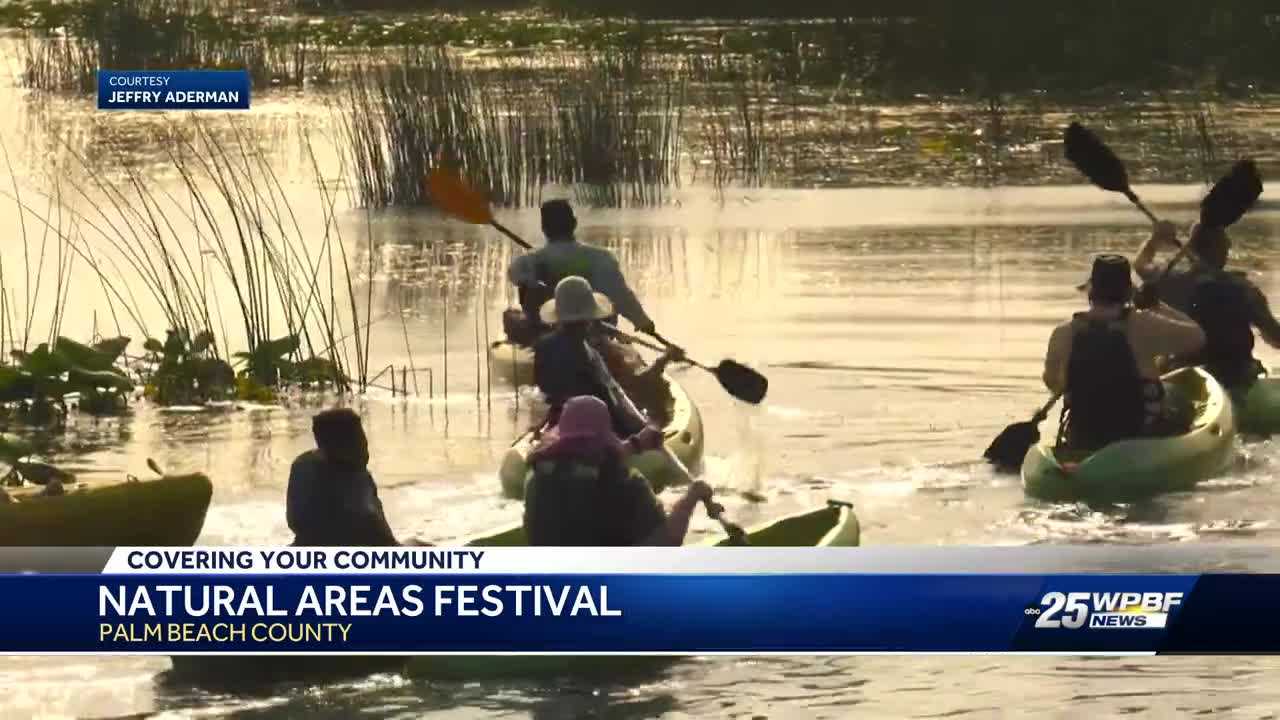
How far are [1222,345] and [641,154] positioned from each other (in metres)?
9.43

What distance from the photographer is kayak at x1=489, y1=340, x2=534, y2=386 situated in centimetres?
1466

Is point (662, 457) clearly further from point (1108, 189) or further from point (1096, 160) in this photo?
point (1096, 160)

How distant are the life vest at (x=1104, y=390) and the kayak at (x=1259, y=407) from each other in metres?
1.50

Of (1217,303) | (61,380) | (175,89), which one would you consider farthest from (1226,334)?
(175,89)

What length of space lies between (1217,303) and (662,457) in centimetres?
304

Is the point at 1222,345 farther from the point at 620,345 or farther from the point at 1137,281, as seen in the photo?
the point at 1137,281

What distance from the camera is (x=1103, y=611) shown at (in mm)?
7703

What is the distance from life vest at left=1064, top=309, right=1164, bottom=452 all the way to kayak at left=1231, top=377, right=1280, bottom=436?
150 cm

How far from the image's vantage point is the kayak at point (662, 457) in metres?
12.0

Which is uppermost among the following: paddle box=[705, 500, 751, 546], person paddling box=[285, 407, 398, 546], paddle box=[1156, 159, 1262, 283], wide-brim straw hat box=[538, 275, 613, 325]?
paddle box=[1156, 159, 1262, 283]

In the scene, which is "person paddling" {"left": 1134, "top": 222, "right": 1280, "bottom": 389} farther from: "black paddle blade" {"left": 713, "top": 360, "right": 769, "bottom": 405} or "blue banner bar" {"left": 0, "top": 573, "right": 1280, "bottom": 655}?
"blue banner bar" {"left": 0, "top": 573, "right": 1280, "bottom": 655}

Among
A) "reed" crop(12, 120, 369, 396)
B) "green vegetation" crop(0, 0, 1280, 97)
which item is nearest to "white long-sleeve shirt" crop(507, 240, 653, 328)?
"reed" crop(12, 120, 369, 396)

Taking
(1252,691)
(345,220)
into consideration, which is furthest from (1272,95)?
(1252,691)

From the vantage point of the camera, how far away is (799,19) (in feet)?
116
